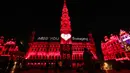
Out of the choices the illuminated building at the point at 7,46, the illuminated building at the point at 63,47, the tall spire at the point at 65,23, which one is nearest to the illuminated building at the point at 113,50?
the illuminated building at the point at 63,47

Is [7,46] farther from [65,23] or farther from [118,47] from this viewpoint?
[118,47]

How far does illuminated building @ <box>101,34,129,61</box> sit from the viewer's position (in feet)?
150

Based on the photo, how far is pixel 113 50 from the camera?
50.9 metres

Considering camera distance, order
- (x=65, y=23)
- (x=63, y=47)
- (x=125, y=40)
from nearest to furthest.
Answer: (x=125, y=40) → (x=63, y=47) → (x=65, y=23)

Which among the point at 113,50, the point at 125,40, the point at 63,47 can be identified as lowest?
the point at 113,50

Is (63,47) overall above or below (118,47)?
above

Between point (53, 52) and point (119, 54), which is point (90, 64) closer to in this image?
point (119, 54)

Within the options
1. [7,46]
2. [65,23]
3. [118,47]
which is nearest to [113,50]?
[118,47]

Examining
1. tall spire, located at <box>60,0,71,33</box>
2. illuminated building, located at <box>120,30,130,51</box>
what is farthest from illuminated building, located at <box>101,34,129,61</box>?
tall spire, located at <box>60,0,71,33</box>

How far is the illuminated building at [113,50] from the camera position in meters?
45.6

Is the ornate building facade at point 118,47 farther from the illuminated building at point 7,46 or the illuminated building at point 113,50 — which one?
the illuminated building at point 7,46

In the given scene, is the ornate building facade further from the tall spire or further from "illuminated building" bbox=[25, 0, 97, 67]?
the tall spire

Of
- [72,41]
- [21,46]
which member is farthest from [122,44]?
[21,46]

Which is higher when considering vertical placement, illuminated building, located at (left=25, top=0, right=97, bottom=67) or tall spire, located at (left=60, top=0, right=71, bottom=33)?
tall spire, located at (left=60, top=0, right=71, bottom=33)
